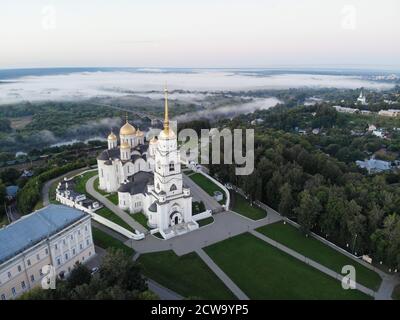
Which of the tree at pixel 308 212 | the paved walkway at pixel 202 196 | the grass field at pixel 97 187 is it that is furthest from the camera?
the grass field at pixel 97 187

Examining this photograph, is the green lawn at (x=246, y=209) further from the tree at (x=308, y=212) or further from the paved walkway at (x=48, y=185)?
the paved walkway at (x=48, y=185)

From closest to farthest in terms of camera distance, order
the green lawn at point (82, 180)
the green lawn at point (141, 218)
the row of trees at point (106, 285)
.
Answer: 1. the row of trees at point (106, 285)
2. the green lawn at point (141, 218)
3. the green lawn at point (82, 180)

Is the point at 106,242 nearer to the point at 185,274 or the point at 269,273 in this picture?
the point at 185,274

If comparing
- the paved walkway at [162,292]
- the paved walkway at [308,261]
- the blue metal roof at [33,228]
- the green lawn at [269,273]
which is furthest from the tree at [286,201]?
the blue metal roof at [33,228]

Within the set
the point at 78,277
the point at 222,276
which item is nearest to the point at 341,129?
the point at 222,276

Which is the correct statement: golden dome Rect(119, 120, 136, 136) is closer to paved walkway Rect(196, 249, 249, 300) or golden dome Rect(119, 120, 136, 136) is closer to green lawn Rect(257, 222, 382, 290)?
paved walkway Rect(196, 249, 249, 300)

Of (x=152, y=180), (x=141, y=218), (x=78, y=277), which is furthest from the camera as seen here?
(x=152, y=180)
